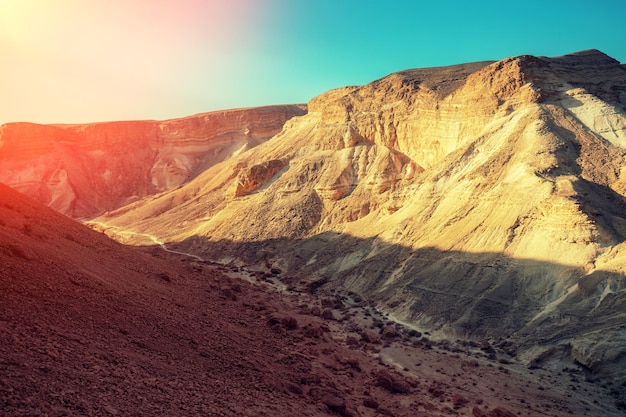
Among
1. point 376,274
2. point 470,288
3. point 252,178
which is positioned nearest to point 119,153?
point 252,178

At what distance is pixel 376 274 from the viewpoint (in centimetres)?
3027

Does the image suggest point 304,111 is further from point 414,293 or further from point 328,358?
point 328,358

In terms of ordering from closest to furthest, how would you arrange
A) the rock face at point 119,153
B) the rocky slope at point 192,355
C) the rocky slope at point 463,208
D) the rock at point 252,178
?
the rocky slope at point 192,355, the rocky slope at point 463,208, the rock at point 252,178, the rock face at point 119,153

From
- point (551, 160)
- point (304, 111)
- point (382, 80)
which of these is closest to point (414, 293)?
point (551, 160)

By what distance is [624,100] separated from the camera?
35469 mm

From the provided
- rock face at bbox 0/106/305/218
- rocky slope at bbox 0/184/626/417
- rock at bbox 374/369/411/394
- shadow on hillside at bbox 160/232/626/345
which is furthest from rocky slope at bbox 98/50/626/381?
rock face at bbox 0/106/305/218

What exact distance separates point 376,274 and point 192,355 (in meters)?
19.9

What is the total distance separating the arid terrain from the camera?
34.3 feet

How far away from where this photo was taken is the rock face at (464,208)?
70.3 feet

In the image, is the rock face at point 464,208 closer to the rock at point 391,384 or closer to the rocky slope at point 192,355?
the rocky slope at point 192,355

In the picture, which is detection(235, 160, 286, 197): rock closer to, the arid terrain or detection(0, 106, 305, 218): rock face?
the arid terrain

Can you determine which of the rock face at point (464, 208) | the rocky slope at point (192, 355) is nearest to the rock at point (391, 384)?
the rocky slope at point (192, 355)

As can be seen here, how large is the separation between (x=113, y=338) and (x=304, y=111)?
8267 cm

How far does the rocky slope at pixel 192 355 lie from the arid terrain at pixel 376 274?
73 millimetres
